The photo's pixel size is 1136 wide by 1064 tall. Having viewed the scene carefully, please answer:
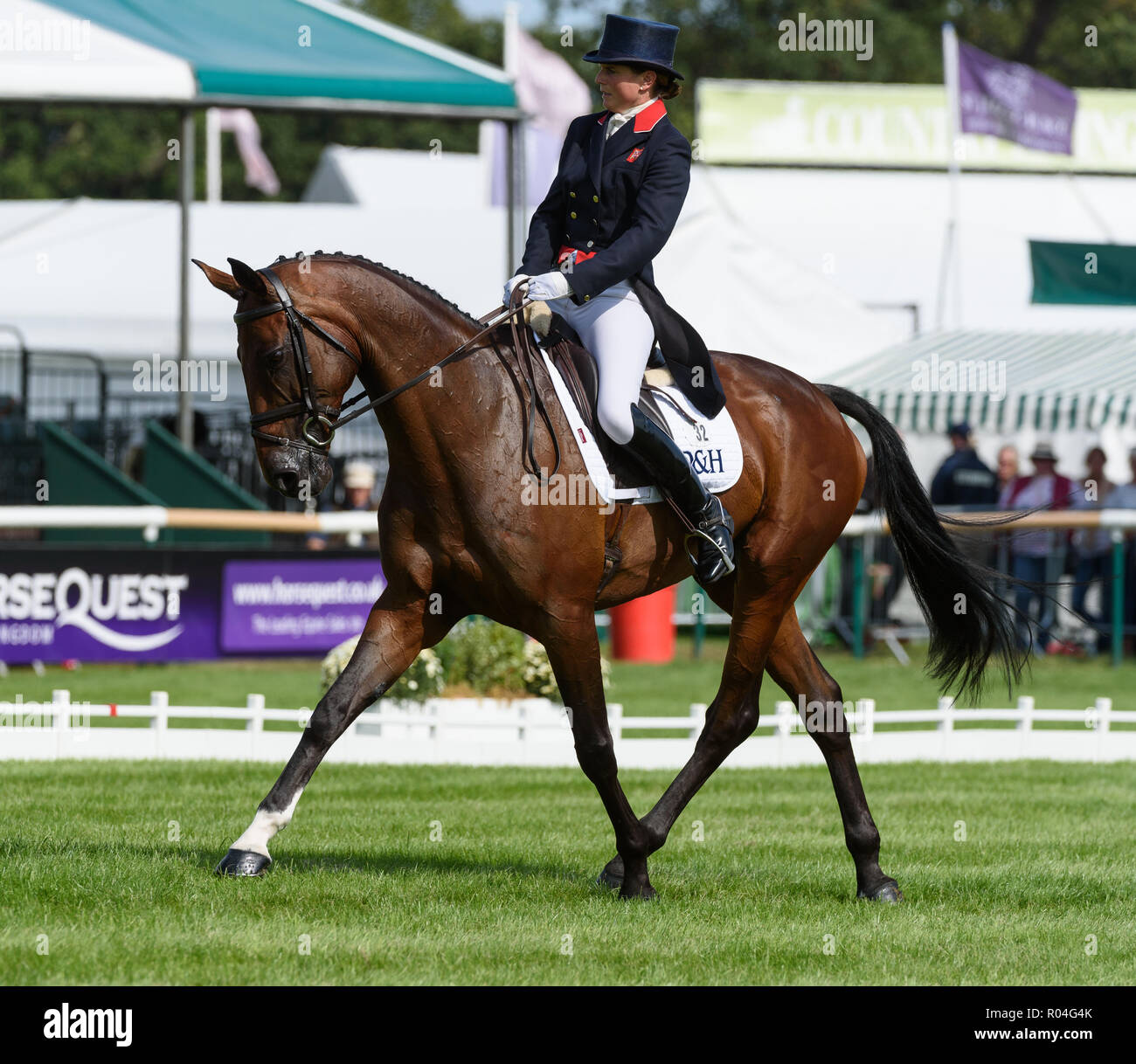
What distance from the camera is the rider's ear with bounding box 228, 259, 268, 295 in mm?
6047

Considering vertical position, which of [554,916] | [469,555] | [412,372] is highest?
[412,372]

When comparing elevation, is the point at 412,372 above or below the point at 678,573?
above

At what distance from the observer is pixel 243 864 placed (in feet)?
21.2

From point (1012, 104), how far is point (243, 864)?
22.0 metres

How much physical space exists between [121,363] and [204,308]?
1.37 metres

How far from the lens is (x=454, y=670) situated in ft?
38.5

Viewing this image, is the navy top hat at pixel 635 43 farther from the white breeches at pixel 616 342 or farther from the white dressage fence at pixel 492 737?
the white dressage fence at pixel 492 737

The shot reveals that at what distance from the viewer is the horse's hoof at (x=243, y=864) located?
21.2ft

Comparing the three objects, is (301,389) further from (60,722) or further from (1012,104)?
(1012,104)

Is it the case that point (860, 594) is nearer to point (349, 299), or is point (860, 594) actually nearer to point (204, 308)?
point (204, 308)

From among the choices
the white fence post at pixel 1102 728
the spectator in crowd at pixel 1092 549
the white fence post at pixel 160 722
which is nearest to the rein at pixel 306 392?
the white fence post at pixel 160 722

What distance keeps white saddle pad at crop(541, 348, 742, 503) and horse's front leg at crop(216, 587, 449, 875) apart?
31.2 inches

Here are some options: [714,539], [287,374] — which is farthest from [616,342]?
[287,374]

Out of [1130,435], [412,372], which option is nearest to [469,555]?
[412,372]
